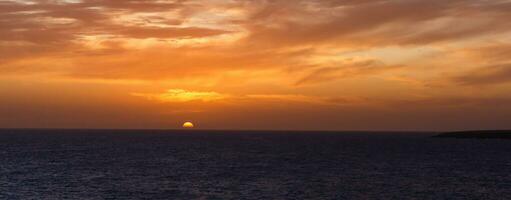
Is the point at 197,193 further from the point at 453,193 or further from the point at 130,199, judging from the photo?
the point at 453,193

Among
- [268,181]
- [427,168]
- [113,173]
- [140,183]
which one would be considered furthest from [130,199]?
[427,168]

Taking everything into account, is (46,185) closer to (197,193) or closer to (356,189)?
(197,193)

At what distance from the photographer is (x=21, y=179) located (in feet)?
284

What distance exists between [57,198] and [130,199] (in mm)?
Answer: 8525

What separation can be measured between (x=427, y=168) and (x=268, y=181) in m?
41.6

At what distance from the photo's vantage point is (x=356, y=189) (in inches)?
3019

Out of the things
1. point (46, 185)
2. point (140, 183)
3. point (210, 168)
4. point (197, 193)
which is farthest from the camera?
point (210, 168)

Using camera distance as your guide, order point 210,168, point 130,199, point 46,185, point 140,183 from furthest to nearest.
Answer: point 210,168, point 140,183, point 46,185, point 130,199

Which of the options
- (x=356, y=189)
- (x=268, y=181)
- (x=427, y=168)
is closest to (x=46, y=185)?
(x=268, y=181)

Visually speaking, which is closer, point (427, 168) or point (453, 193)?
point (453, 193)

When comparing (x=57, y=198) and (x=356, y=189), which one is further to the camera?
(x=356, y=189)

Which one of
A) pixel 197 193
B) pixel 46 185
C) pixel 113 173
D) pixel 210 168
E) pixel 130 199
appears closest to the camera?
pixel 130 199

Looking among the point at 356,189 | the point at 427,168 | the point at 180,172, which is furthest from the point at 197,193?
the point at 427,168

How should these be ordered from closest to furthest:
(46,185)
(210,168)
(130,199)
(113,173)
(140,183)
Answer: (130,199) → (46,185) → (140,183) → (113,173) → (210,168)
